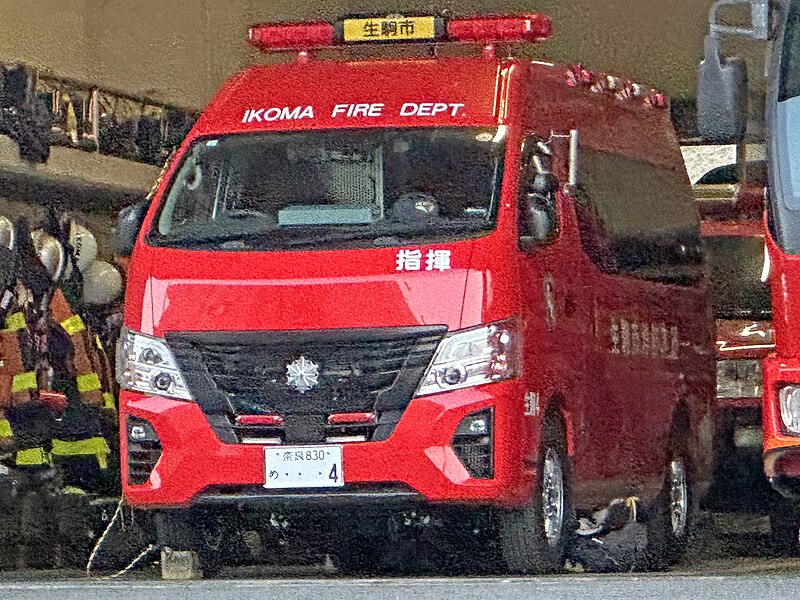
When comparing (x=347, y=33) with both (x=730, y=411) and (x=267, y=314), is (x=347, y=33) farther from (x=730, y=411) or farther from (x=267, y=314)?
(x=730, y=411)

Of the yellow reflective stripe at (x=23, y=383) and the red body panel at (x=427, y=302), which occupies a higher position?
the red body panel at (x=427, y=302)

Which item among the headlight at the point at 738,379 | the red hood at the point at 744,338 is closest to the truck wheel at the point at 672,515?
the headlight at the point at 738,379

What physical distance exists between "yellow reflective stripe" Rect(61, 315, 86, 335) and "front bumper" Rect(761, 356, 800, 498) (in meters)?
5.74

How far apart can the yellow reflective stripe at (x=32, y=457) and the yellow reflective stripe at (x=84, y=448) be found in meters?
0.25

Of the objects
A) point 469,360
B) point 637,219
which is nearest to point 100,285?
point 637,219

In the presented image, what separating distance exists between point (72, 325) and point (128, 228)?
402 centimetres

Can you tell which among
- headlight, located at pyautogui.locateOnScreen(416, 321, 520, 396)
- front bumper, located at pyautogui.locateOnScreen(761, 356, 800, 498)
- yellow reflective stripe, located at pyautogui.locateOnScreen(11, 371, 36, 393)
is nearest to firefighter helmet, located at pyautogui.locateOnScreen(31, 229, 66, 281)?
yellow reflective stripe, located at pyautogui.locateOnScreen(11, 371, 36, 393)

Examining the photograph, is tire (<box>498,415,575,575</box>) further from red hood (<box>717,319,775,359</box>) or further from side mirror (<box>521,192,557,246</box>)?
red hood (<box>717,319,775,359</box>)

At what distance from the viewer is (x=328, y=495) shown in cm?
1053

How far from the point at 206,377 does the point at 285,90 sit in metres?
1.67

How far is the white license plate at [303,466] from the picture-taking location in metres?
10.5

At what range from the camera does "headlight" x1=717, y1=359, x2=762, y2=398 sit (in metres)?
14.8

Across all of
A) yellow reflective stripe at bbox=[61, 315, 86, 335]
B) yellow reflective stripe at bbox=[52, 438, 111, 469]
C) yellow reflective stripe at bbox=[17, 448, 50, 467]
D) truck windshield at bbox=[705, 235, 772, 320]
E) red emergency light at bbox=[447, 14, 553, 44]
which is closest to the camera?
red emergency light at bbox=[447, 14, 553, 44]

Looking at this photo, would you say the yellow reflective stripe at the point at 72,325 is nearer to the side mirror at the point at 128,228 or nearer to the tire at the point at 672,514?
the side mirror at the point at 128,228
